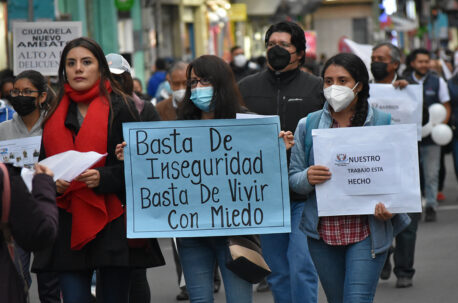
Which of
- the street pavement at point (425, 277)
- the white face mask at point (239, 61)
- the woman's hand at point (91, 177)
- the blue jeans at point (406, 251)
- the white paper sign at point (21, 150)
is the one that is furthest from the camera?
the white face mask at point (239, 61)

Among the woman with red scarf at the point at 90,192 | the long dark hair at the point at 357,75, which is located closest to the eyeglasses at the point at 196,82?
the woman with red scarf at the point at 90,192

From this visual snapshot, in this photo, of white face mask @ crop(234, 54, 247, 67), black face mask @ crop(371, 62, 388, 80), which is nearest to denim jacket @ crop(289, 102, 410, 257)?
black face mask @ crop(371, 62, 388, 80)

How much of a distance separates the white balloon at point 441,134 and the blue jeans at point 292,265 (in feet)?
20.1

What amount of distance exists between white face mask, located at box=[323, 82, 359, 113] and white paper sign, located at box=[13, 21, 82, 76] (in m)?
5.65

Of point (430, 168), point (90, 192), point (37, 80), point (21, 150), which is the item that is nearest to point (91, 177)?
point (90, 192)

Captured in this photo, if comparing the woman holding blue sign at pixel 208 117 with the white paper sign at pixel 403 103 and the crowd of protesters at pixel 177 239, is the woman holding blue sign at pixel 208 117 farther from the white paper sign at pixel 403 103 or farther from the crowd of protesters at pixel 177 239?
the white paper sign at pixel 403 103

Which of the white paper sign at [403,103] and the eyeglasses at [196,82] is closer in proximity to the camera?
the eyeglasses at [196,82]

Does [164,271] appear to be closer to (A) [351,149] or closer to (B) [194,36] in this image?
(A) [351,149]

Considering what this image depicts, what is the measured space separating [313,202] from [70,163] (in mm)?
1305

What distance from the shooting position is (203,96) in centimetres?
558

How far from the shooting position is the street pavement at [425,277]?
8438mm

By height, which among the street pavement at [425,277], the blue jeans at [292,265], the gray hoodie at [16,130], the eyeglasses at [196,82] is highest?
the eyeglasses at [196,82]

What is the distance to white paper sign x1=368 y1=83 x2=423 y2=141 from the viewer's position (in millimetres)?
9094

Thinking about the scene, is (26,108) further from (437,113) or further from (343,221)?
(437,113)
